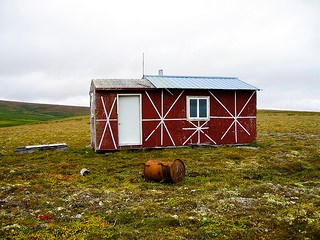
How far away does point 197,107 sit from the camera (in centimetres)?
2189

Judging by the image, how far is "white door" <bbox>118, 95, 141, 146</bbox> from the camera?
2050 cm

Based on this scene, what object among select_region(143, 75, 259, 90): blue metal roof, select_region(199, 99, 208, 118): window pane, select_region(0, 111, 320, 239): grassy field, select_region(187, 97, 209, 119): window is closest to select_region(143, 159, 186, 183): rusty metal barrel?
select_region(0, 111, 320, 239): grassy field

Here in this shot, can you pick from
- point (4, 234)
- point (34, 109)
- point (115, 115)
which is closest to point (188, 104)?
point (115, 115)

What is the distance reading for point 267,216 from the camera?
8.88 metres

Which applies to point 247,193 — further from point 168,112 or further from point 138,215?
point 168,112

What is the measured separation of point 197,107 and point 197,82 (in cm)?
203

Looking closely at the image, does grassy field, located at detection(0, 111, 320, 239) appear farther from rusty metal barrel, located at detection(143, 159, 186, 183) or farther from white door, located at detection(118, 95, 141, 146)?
white door, located at detection(118, 95, 141, 146)

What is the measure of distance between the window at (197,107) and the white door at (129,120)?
10.8 feet

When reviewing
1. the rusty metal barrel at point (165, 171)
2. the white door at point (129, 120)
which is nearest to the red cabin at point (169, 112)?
the white door at point (129, 120)

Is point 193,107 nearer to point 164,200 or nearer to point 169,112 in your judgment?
point 169,112

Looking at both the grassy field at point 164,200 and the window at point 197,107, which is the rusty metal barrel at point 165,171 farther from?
the window at point 197,107

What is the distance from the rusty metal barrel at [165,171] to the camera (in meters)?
12.4

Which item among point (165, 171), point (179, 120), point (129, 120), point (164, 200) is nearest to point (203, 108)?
point (179, 120)

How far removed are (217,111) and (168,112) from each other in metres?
3.34
